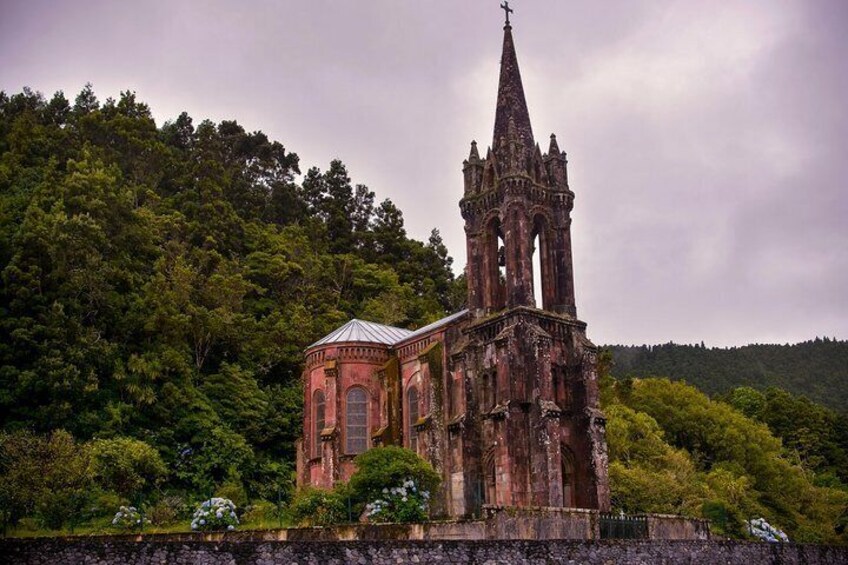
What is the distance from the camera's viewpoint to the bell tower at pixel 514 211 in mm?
36781

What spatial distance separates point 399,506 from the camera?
28.0 meters

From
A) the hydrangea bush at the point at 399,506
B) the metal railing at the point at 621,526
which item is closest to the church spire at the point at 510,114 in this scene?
the hydrangea bush at the point at 399,506

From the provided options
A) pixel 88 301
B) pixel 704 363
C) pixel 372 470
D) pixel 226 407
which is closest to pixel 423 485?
pixel 372 470

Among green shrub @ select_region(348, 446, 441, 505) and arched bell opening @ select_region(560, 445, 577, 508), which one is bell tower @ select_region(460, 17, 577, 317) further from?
green shrub @ select_region(348, 446, 441, 505)

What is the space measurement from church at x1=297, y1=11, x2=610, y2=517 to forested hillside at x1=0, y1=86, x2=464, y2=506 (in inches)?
228

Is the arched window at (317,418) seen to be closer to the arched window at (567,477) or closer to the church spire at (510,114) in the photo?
the arched window at (567,477)

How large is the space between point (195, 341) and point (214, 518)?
19.9 meters

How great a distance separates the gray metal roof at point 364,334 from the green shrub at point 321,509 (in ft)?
35.2

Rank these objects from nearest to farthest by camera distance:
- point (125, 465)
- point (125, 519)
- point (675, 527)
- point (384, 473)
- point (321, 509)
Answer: point (125, 519) → point (675, 527) → point (384, 473) → point (321, 509) → point (125, 465)

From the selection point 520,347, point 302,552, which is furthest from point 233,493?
point 302,552

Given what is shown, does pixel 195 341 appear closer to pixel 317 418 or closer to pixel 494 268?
pixel 317 418

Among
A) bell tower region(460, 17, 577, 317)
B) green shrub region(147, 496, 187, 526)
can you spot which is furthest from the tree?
bell tower region(460, 17, 577, 317)

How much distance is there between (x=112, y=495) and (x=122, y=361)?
9019 millimetres

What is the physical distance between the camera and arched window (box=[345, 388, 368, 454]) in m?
37.9
